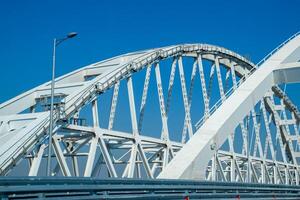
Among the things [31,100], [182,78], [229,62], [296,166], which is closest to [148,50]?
[182,78]

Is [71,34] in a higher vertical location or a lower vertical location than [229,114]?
higher

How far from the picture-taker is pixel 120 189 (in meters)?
12.2

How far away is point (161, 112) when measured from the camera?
31.3 m

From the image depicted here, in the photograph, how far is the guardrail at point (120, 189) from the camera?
30.4 feet

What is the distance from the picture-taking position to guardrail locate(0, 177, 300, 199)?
9266mm

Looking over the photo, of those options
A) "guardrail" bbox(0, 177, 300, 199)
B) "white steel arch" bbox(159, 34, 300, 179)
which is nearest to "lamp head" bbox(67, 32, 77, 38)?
"white steel arch" bbox(159, 34, 300, 179)

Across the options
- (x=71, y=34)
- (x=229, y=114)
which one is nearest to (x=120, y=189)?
(x=229, y=114)

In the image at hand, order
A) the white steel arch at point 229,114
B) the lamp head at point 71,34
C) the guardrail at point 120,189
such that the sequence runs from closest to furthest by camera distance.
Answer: the guardrail at point 120,189 → the white steel arch at point 229,114 → the lamp head at point 71,34

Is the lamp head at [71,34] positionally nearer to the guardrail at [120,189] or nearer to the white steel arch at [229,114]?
the white steel arch at [229,114]

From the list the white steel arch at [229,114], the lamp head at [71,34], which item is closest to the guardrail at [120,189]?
the white steel arch at [229,114]

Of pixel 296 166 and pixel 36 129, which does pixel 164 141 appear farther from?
pixel 296 166

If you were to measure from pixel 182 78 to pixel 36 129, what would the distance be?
1521cm

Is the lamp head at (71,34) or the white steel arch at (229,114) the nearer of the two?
the white steel arch at (229,114)

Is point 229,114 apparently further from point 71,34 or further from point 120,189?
point 120,189
